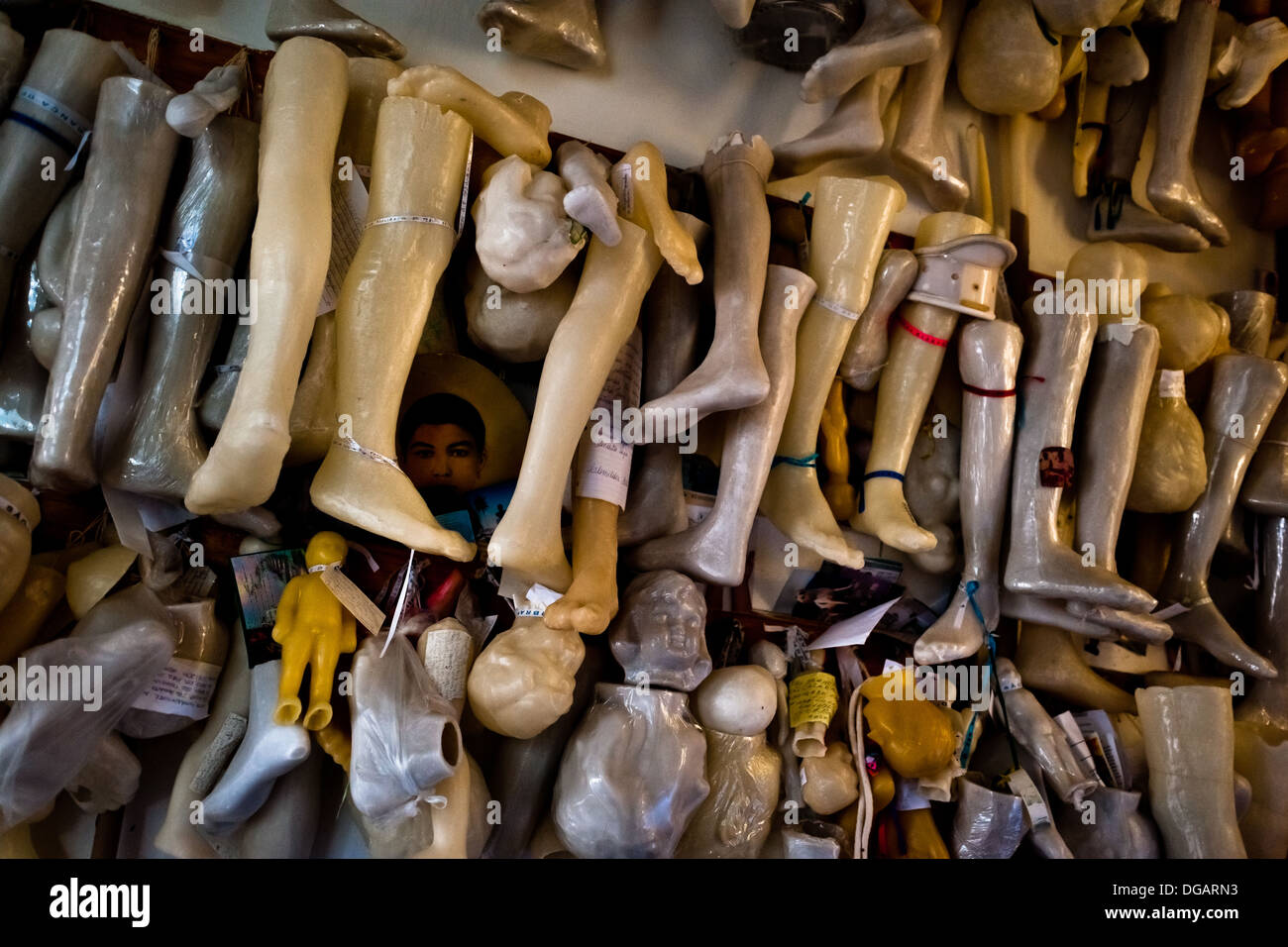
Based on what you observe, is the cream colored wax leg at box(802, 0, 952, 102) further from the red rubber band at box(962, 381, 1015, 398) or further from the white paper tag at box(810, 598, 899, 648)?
the white paper tag at box(810, 598, 899, 648)

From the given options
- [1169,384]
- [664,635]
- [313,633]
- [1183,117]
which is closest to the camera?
[313,633]

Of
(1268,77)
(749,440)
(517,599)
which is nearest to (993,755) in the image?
(749,440)

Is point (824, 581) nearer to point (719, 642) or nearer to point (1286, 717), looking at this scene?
point (719, 642)

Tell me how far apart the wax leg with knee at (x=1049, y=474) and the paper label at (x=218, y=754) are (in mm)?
1091

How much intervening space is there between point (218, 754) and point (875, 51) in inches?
52.4

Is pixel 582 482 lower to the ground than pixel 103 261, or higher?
lower

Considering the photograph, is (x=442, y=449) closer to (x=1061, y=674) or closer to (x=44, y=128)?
(x=44, y=128)

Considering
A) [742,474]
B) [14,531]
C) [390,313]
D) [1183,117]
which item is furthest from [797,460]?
[1183,117]

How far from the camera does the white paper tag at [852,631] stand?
1360 millimetres

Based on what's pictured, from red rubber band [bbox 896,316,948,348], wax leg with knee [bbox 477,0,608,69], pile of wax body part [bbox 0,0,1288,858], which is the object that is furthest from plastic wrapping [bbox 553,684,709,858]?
wax leg with knee [bbox 477,0,608,69]

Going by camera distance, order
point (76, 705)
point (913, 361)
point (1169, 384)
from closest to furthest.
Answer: point (76, 705) < point (913, 361) < point (1169, 384)

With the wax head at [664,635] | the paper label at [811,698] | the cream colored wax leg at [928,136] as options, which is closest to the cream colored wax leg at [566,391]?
the wax head at [664,635]

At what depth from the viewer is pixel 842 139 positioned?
150 centimetres

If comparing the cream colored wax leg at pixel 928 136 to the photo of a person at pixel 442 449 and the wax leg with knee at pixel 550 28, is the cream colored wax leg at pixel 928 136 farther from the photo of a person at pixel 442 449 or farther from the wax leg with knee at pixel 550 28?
the photo of a person at pixel 442 449
